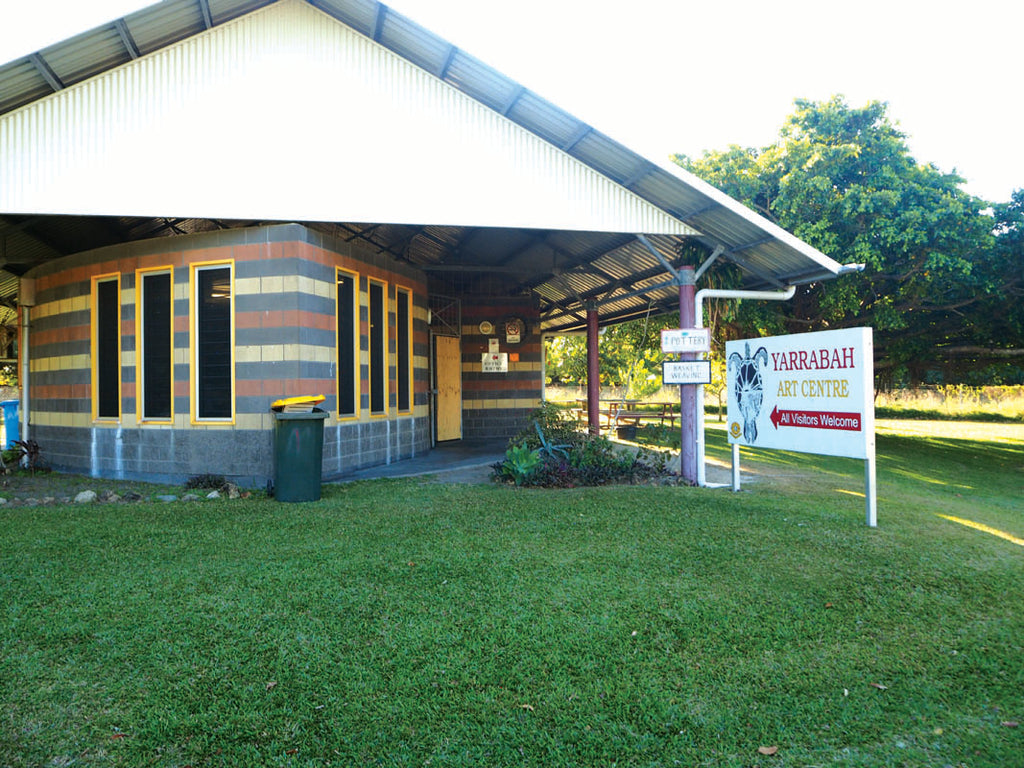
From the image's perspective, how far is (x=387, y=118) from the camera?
28.0ft

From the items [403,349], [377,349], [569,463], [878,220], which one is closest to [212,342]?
[377,349]

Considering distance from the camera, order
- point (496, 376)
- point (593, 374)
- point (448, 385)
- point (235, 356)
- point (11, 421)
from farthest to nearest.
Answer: point (496, 376)
point (448, 385)
point (593, 374)
point (11, 421)
point (235, 356)

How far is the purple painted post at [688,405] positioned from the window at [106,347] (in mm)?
8436

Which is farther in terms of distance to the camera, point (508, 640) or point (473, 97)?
point (473, 97)

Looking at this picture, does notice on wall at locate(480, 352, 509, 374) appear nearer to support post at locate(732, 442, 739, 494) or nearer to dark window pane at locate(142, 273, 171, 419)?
dark window pane at locate(142, 273, 171, 419)

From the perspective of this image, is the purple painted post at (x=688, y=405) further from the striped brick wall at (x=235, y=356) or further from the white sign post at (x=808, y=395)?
the striped brick wall at (x=235, y=356)

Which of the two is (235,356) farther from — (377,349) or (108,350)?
(108,350)

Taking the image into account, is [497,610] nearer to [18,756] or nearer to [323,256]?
[18,756]

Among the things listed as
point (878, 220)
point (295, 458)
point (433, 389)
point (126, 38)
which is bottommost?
point (295, 458)

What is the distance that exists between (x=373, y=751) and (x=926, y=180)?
1440 centimetres

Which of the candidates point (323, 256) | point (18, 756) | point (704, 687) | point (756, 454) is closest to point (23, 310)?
point (323, 256)

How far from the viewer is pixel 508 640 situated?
3.67 metres

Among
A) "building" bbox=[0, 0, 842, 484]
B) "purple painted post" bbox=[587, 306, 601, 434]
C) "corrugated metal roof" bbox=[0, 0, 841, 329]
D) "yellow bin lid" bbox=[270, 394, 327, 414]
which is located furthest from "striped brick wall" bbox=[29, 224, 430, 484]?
"purple painted post" bbox=[587, 306, 601, 434]

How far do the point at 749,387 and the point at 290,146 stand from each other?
6.69 m
